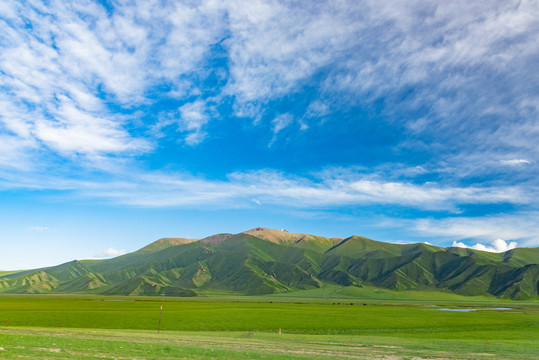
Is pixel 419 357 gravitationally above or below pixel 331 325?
above

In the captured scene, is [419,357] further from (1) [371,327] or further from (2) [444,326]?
(2) [444,326]

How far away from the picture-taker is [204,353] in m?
26.4

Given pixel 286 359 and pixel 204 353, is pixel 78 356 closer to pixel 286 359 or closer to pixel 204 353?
pixel 204 353

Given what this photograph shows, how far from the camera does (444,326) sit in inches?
3177

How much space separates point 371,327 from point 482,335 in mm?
20504

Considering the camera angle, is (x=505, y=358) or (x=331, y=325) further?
(x=331, y=325)

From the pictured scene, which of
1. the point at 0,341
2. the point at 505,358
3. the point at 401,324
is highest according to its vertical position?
the point at 0,341

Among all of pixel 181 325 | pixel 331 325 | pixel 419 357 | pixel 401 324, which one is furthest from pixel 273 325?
pixel 419 357

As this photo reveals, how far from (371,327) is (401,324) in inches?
430

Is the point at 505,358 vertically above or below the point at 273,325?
above

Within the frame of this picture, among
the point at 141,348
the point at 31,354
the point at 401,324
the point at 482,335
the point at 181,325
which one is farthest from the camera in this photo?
the point at 401,324

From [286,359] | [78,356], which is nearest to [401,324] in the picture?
[286,359]

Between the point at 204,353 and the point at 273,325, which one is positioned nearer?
the point at 204,353

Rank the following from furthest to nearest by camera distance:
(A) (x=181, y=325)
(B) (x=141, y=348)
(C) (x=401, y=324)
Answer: (C) (x=401, y=324) → (A) (x=181, y=325) → (B) (x=141, y=348)
